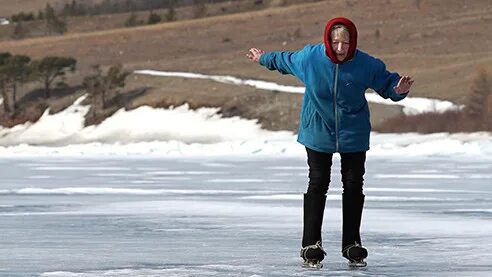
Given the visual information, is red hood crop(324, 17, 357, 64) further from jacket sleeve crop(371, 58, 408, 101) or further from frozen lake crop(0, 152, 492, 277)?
frozen lake crop(0, 152, 492, 277)

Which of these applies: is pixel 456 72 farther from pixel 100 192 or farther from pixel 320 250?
pixel 320 250

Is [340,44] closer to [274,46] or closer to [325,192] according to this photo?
[325,192]

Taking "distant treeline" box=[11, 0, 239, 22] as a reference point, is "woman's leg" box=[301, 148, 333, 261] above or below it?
above

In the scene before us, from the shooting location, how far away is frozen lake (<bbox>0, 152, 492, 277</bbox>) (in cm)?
822

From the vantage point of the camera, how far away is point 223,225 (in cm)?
1129

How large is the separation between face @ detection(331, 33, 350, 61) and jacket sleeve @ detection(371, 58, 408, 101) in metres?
0.30

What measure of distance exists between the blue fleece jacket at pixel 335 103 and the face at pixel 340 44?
0.10 m

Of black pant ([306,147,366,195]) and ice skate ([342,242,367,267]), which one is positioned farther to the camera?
black pant ([306,147,366,195])

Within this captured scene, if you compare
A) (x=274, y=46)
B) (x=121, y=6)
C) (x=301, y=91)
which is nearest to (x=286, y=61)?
(x=301, y=91)

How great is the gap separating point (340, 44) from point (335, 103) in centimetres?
37

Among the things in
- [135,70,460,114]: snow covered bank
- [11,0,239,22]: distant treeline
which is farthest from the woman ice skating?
[11,0,239,22]: distant treeline

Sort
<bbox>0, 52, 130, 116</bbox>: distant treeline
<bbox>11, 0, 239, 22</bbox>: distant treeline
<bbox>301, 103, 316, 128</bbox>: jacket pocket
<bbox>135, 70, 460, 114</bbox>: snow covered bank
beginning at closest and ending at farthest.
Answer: <bbox>301, 103, 316, 128</bbox>: jacket pocket, <bbox>135, 70, 460, 114</bbox>: snow covered bank, <bbox>0, 52, 130, 116</bbox>: distant treeline, <bbox>11, 0, 239, 22</bbox>: distant treeline

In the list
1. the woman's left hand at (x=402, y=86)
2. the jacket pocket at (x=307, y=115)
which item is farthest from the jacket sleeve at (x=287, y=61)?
the woman's left hand at (x=402, y=86)

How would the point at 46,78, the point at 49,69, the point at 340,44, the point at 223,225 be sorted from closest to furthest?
the point at 340,44
the point at 223,225
the point at 46,78
the point at 49,69
